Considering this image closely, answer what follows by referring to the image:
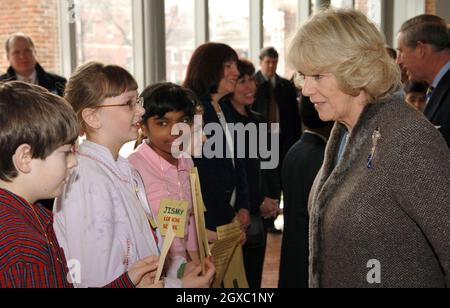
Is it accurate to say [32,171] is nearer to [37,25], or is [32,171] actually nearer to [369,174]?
[369,174]

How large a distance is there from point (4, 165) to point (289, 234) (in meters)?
1.70

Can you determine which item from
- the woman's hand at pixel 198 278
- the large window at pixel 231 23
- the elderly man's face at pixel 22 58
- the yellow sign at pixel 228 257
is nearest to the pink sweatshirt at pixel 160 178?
the yellow sign at pixel 228 257

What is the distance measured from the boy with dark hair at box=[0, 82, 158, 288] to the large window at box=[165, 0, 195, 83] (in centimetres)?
450

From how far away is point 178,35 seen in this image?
6109 mm

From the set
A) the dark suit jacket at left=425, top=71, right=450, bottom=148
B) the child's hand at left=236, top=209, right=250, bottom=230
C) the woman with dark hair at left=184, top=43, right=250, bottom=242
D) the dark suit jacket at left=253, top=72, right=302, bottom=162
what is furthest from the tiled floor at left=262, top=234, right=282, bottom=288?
the dark suit jacket at left=425, top=71, right=450, bottom=148

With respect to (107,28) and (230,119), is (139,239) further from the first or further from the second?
(107,28)

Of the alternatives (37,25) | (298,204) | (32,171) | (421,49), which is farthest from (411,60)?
(37,25)

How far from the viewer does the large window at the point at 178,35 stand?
5.97m

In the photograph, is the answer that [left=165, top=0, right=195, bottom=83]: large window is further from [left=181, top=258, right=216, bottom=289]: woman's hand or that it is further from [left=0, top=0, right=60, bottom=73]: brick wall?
[left=181, top=258, right=216, bottom=289]: woman's hand

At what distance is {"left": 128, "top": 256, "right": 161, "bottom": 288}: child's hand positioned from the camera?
154 cm

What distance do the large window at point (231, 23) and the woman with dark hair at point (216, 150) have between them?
128 inches

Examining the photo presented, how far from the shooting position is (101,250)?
1.74m

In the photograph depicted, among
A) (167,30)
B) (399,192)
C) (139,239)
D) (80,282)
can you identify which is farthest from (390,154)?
(167,30)

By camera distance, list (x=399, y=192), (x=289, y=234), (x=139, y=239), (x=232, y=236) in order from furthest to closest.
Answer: (x=289, y=234) → (x=232, y=236) → (x=139, y=239) → (x=399, y=192)
